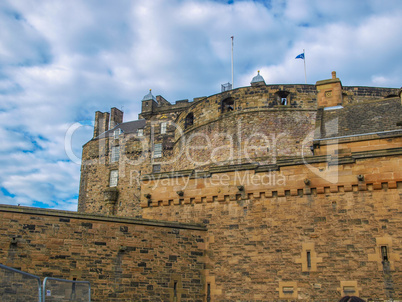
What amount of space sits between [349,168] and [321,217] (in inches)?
68.9

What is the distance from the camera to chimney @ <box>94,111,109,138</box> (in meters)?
40.3

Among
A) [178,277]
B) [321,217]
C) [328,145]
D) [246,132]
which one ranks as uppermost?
[246,132]

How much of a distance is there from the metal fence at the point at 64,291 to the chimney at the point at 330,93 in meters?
13.7

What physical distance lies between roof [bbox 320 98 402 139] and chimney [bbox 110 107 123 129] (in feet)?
88.1

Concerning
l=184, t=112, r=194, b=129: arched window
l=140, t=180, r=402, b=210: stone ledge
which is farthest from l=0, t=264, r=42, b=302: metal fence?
l=184, t=112, r=194, b=129: arched window

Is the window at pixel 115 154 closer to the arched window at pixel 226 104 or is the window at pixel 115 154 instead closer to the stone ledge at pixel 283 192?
the arched window at pixel 226 104

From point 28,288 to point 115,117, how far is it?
117ft

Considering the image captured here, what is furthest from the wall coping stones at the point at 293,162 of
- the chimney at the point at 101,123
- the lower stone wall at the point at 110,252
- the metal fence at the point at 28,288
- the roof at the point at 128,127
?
the chimney at the point at 101,123

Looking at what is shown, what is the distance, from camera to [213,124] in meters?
23.6

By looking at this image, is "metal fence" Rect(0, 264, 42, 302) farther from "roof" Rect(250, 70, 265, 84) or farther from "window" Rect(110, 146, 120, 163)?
"window" Rect(110, 146, 120, 163)

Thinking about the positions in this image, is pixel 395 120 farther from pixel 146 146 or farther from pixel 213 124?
pixel 146 146

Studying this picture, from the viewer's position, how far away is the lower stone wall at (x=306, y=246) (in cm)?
1211

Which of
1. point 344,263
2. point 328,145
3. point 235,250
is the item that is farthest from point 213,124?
point 344,263

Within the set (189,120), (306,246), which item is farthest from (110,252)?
(189,120)
